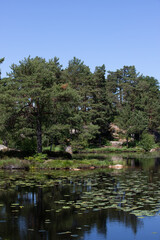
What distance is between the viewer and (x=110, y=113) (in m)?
69.6

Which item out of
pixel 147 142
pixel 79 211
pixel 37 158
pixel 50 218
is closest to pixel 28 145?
pixel 37 158

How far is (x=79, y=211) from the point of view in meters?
11.5

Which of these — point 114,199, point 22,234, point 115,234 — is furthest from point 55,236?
point 114,199

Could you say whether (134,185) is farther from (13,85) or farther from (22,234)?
(13,85)

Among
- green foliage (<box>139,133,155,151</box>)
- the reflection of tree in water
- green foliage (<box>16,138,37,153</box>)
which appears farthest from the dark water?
green foliage (<box>139,133,155,151</box>)

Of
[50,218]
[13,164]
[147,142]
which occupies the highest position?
[147,142]

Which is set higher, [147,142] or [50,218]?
[147,142]

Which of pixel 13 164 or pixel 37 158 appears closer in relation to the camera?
pixel 13 164

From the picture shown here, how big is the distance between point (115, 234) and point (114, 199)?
14.1 feet

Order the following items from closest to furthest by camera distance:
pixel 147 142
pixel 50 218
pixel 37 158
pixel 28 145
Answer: pixel 50 218 → pixel 37 158 → pixel 28 145 → pixel 147 142

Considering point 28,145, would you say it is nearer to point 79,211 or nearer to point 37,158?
point 37,158

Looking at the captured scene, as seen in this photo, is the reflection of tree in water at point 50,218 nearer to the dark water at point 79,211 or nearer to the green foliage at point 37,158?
the dark water at point 79,211

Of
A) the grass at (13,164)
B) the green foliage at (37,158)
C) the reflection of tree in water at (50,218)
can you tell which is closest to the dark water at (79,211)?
the reflection of tree in water at (50,218)

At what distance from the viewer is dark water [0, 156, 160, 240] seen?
9.18 m
